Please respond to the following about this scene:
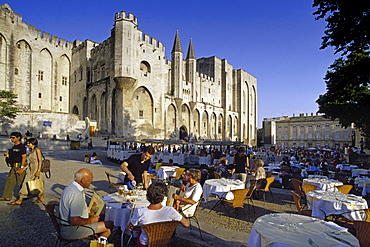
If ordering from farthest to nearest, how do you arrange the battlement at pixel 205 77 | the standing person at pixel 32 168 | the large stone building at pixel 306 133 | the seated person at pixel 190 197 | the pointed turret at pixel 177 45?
the large stone building at pixel 306 133
the battlement at pixel 205 77
the pointed turret at pixel 177 45
the standing person at pixel 32 168
the seated person at pixel 190 197

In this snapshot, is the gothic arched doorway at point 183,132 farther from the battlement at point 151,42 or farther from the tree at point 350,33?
the tree at point 350,33

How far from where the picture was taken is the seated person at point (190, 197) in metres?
3.61

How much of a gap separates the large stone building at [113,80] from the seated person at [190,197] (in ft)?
72.3

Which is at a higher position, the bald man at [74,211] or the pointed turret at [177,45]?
the pointed turret at [177,45]

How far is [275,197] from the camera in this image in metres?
6.60

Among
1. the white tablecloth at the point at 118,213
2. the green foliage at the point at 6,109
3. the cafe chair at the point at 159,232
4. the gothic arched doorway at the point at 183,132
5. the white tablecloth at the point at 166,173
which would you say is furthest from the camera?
the gothic arched doorway at the point at 183,132

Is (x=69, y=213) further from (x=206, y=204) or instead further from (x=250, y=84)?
(x=250, y=84)

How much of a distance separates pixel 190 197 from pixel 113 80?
23880 mm

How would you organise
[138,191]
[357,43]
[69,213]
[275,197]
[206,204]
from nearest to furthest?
[69,213], [138,191], [206,204], [275,197], [357,43]

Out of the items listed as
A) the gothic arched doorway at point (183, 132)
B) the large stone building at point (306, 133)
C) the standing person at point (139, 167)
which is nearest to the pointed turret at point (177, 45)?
the gothic arched doorway at point (183, 132)

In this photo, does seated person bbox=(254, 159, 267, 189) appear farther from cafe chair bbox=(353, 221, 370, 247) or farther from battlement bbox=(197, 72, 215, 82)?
battlement bbox=(197, 72, 215, 82)

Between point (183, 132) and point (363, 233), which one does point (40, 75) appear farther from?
point (363, 233)

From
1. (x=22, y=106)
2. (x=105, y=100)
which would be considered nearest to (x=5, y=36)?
(x=22, y=106)

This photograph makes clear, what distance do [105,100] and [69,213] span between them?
26.9m
